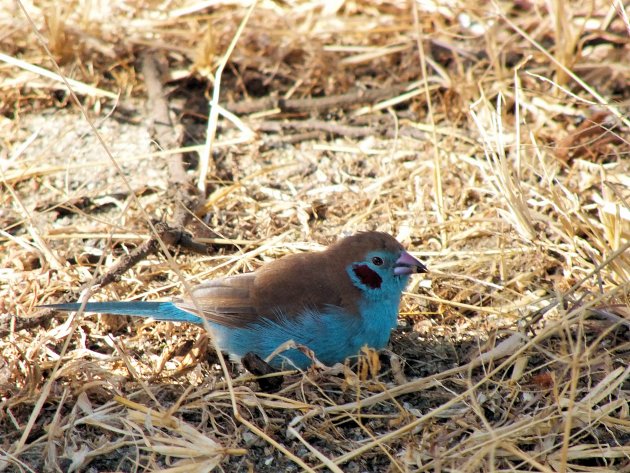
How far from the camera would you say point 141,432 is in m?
3.33

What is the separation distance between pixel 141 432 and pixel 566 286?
2.32 metres

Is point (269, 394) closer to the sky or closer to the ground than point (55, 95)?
closer to the ground

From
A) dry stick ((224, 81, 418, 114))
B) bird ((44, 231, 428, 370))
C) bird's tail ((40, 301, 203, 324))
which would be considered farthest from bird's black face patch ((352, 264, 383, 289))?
dry stick ((224, 81, 418, 114))

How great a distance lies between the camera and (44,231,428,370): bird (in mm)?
3952

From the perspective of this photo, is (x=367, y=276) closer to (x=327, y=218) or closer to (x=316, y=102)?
(x=327, y=218)

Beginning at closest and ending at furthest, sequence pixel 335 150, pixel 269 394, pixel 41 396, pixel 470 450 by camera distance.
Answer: pixel 470 450 < pixel 41 396 < pixel 269 394 < pixel 335 150

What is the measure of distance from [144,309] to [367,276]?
1.09m

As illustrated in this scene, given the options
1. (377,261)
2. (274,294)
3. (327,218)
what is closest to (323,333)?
(274,294)

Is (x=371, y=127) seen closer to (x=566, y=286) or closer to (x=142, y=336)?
(x=566, y=286)

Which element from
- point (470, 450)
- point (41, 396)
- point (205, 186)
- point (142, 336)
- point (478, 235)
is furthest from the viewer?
point (205, 186)

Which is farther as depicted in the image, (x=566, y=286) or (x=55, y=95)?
(x=55, y=95)

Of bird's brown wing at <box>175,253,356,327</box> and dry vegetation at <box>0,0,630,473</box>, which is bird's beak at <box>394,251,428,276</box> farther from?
dry vegetation at <box>0,0,630,473</box>

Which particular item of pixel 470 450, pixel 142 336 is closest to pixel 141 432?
pixel 142 336

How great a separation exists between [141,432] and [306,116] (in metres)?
3.10
